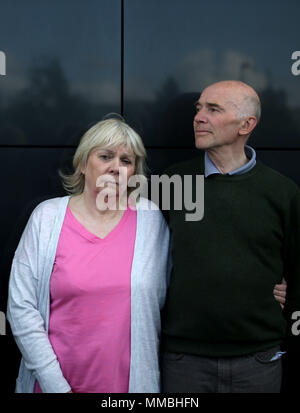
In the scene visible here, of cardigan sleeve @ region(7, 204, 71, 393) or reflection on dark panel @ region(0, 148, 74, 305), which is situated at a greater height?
reflection on dark panel @ region(0, 148, 74, 305)

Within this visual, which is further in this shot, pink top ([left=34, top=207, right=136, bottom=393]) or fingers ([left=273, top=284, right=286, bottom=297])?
fingers ([left=273, top=284, right=286, bottom=297])

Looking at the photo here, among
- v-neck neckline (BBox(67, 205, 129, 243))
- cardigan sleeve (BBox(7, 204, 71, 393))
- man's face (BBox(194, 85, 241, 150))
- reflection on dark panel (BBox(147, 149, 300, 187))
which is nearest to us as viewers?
cardigan sleeve (BBox(7, 204, 71, 393))

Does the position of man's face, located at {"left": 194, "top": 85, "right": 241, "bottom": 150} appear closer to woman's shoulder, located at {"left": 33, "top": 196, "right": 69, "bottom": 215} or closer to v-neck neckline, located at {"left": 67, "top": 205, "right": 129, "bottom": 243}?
v-neck neckline, located at {"left": 67, "top": 205, "right": 129, "bottom": 243}

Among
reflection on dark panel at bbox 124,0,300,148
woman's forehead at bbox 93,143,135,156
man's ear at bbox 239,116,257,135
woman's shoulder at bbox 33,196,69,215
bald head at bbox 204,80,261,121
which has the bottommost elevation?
woman's shoulder at bbox 33,196,69,215

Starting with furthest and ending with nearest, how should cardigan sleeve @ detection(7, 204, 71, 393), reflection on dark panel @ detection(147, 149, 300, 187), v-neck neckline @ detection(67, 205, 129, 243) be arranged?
reflection on dark panel @ detection(147, 149, 300, 187), v-neck neckline @ detection(67, 205, 129, 243), cardigan sleeve @ detection(7, 204, 71, 393)

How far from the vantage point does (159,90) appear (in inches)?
113

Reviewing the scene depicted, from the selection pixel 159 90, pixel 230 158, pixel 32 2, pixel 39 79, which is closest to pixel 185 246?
pixel 230 158

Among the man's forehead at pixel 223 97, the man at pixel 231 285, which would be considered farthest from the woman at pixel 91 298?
the man's forehead at pixel 223 97

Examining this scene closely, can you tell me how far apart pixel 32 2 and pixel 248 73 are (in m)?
1.35

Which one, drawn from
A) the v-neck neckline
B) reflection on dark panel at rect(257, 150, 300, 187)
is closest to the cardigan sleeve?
the v-neck neckline

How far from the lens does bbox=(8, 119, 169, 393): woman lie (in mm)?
2166

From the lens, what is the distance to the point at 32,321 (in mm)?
2174

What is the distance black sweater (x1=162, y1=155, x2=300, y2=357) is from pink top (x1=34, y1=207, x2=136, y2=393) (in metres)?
0.26

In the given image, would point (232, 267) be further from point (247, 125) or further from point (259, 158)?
point (259, 158)
